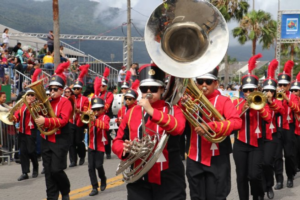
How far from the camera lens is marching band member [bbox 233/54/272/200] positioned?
826 cm

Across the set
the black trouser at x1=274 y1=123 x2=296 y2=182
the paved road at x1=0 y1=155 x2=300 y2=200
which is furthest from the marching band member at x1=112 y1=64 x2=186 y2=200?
the black trouser at x1=274 y1=123 x2=296 y2=182

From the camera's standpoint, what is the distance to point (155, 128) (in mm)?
5867

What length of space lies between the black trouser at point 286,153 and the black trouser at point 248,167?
253 cm

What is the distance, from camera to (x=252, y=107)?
8336 mm

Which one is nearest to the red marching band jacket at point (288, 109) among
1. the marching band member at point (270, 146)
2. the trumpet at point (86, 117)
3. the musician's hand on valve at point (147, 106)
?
the marching band member at point (270, 146)

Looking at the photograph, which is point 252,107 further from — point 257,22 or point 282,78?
point 257,22

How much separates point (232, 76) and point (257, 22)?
1819 inches

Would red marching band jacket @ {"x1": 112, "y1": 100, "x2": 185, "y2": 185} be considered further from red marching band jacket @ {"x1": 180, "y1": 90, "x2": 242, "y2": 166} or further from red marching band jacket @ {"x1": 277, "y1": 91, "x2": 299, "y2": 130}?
red marching band jacket @ {"x1": 277, "y1": 91, "x2": 299, "y2": 130}

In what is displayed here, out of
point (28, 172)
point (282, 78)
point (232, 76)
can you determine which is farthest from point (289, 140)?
point (232, 76)

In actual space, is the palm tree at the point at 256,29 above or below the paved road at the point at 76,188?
above

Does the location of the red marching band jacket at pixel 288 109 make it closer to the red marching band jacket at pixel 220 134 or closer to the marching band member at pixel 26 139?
the red marching band jacket at pixel 220 134

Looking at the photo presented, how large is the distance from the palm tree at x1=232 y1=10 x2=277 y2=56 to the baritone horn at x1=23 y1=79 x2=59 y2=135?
3625cm

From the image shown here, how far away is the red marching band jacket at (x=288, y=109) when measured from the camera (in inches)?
444

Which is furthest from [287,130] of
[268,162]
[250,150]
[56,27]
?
[56,27]
